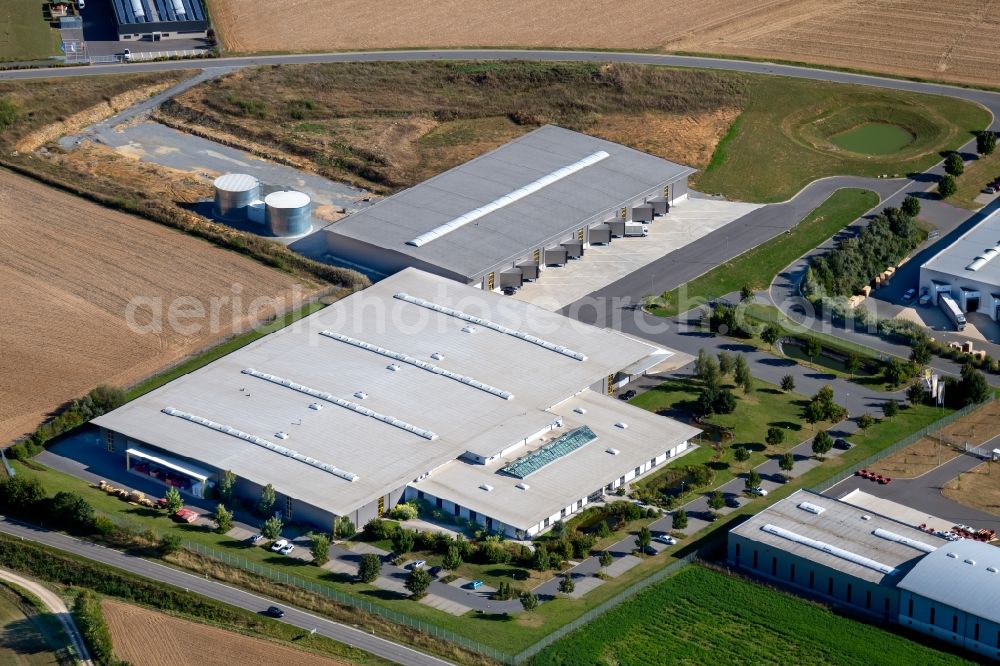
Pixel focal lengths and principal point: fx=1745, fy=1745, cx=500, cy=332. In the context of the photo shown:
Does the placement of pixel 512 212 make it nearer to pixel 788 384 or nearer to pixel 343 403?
pixel 788 384

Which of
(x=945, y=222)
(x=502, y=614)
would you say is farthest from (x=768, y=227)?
(x=502, y=614)

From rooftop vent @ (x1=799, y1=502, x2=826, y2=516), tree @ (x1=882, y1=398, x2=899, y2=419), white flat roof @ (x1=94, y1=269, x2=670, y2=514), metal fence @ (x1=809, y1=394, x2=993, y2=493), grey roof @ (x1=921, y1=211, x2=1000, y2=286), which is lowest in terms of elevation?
metal fence @ (x1=809, y1=394, x2=993, y2=493)

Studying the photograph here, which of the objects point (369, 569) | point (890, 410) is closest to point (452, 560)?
point (369, 569)

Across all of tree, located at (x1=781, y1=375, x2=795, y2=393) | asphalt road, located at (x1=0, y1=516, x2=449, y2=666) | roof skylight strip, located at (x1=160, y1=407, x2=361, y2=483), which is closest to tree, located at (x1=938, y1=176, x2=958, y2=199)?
tree, located at (x1=781, y1=375, x2=795, y2=393)

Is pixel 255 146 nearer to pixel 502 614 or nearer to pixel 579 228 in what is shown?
pixel 579 228

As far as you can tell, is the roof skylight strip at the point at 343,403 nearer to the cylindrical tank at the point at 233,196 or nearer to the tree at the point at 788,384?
the tree at the point at 788,384

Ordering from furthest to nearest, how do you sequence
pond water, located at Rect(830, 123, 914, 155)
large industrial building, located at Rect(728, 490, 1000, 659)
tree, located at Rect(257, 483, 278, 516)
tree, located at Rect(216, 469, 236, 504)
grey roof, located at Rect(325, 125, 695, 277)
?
pond water, located at Rect(830, 123, 914, 155) → grey roof, located at Rect(325, 125, 695, 277) → tree, located at Rect(216, 469, 236, 504) → tree, located at Rect(257, 483, 278, 516) → large industrial building, located at Rect(728, 490, 1000, 659)

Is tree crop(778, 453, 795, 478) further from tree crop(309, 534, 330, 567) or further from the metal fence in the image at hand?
tree crop(309, 534, 330, 567)
